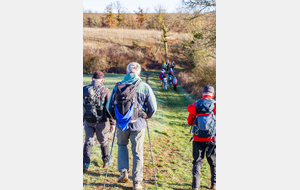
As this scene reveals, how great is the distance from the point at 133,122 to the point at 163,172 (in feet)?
5.14

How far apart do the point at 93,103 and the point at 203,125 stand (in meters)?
1.76

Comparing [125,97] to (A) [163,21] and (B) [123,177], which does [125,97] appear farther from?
(A) [163,21]

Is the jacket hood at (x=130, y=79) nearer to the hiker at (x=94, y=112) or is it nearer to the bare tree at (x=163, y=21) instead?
the hiker at (x=94, y=112)

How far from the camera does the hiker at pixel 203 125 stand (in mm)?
3102

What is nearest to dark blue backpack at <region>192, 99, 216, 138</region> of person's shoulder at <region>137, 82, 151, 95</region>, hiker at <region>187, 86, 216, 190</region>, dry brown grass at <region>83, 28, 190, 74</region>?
hiker at <region>187, 86, 216, 190</region>

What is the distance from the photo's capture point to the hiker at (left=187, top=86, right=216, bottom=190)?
10.2 feet

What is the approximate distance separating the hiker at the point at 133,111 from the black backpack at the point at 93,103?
1.64 ft

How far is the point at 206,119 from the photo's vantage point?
311 centimetres

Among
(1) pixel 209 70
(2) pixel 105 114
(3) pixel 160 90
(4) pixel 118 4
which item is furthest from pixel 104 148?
(3) pixel 160 90

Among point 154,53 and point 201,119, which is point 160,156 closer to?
point 201,119

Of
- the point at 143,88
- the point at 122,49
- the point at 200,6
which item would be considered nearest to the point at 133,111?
the point at 143,88

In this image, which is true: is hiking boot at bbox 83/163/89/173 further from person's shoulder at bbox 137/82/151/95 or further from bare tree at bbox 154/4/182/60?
bare tree at bbox 154/4/182/60

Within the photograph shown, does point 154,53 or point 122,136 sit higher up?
point 154,53

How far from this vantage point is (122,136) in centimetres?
321
